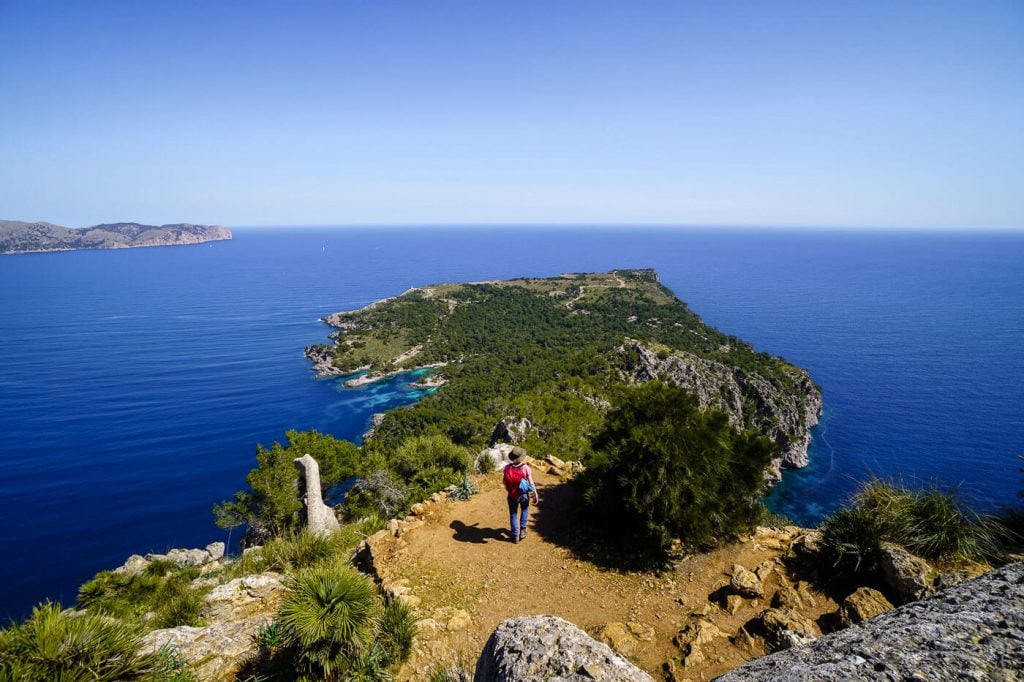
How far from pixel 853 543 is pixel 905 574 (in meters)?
0.88

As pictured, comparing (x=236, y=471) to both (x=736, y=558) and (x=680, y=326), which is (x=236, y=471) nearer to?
(x=736, y=558)

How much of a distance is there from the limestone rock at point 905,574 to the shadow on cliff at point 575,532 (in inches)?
145

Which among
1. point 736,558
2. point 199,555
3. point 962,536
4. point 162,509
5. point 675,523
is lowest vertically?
point 162,509

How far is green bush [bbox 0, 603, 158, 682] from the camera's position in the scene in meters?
4.23

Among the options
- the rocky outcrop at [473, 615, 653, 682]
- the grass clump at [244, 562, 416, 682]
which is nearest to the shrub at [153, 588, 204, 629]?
the grass clump at [244, 562, 416, 682]

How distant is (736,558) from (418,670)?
21.1ft

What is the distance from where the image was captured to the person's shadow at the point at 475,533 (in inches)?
416

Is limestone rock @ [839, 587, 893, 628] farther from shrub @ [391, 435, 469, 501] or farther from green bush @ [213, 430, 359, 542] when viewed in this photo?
green bush @ [213, 430, 359, 542]

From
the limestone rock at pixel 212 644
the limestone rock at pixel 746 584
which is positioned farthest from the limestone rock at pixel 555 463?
the limestone rock at pixel 212 644

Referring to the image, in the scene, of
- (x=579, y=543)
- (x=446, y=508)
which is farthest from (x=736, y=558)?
(x=446, y=508)

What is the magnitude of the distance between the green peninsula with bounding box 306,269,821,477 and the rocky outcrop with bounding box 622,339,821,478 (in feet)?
0.58

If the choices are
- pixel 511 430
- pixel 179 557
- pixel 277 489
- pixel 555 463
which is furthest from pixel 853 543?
pixel 179 557

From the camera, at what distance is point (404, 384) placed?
87062 mm

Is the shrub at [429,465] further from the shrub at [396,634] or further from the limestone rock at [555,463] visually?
the shrub at [396,634]
